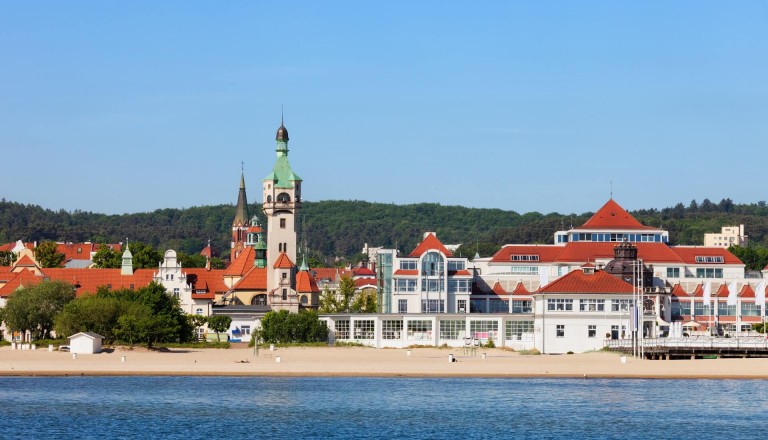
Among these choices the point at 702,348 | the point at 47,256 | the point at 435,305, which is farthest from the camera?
the point at 47,256

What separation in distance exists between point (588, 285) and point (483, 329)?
9.07 meters

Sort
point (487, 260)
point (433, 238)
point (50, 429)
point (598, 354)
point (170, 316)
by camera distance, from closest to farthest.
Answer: point (50, 429) → point (598, 354) → point (170, 316) → point (433, 238) → point (487, 260)

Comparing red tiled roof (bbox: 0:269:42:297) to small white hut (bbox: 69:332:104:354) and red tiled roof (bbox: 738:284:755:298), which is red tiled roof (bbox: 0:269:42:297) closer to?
small white hut (bbox: 69:332:104:354)

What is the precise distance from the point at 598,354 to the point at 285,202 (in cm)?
4604

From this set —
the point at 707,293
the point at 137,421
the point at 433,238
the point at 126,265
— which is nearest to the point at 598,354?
the point at 707,293

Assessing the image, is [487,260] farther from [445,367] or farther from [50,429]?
[50,429]

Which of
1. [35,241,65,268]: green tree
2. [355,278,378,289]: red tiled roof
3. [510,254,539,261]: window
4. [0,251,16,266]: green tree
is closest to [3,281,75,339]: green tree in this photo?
[510,254,539,261]: window

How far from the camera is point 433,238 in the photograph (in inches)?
4700

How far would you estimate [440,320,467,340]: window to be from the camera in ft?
359

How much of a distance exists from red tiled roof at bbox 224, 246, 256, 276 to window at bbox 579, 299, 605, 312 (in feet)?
142

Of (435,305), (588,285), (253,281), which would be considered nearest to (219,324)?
→ (253,281)

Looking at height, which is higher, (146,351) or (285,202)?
(285,202)

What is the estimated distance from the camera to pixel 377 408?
66.2m

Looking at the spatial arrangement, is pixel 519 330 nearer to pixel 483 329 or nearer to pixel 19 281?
pixel 483 329
